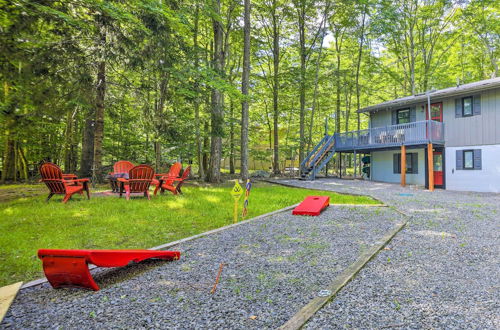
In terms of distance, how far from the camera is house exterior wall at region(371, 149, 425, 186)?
50.7 feet

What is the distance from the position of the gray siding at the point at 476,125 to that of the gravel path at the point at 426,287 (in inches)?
388

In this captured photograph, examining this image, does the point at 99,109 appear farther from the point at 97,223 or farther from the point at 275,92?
the point at 275,92

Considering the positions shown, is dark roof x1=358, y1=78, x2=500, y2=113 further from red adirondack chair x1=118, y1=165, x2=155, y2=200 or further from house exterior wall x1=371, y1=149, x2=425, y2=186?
red adirondack chair x1=118, y1=165, x2=155, y2=200

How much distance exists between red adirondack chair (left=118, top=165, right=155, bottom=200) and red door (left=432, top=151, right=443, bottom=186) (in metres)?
14.1

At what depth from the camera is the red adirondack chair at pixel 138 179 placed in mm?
8117

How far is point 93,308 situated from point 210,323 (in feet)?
3.73

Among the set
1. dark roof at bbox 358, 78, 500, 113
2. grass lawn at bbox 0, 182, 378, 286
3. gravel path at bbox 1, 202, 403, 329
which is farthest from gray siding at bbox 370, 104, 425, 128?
gravel path at bbox 1, 202, 403, 329

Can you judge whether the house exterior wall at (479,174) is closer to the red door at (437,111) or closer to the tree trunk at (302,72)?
the red door at (437,111)

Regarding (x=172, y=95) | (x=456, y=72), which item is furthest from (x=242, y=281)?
(x=456, y=72)

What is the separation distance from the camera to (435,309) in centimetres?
249

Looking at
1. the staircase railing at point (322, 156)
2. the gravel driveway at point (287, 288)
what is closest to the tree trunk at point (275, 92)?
the staircase railing at point (322, 156)

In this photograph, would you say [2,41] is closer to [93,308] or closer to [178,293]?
[93,308]

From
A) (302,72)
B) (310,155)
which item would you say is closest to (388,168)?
(310,155)

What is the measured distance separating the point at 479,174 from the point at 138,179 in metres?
14.5
